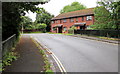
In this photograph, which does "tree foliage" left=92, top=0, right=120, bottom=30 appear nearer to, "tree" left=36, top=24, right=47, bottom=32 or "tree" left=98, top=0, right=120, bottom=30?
"tree" left=98, top=0, right=120, bottom=30

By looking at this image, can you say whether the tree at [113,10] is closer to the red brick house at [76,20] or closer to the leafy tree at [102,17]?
the leafy tree at [102,17]

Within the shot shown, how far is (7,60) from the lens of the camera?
→ 6691 mm

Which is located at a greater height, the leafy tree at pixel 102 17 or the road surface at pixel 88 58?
the leafy tree at pixel 102 17

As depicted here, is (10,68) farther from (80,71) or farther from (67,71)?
(80,71)

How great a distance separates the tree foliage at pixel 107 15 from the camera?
19.2m

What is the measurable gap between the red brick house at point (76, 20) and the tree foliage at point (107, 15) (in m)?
13.4

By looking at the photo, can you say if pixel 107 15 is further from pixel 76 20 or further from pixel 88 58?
pixel 76 20

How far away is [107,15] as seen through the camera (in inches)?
826

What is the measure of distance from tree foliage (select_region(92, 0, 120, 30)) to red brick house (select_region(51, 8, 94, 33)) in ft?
44.1

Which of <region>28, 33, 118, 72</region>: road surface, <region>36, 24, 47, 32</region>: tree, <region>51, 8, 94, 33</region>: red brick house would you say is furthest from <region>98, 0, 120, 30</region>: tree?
<region>36, 24, 47, 32</region>: tree

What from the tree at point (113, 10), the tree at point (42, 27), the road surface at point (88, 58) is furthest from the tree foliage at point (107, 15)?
the tree at point (42, 27)

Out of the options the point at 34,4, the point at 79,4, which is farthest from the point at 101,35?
the point at 79,4

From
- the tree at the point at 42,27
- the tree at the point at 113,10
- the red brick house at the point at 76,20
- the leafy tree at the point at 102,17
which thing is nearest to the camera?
the tree at the point at 113,10

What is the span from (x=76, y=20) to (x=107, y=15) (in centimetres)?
2088
